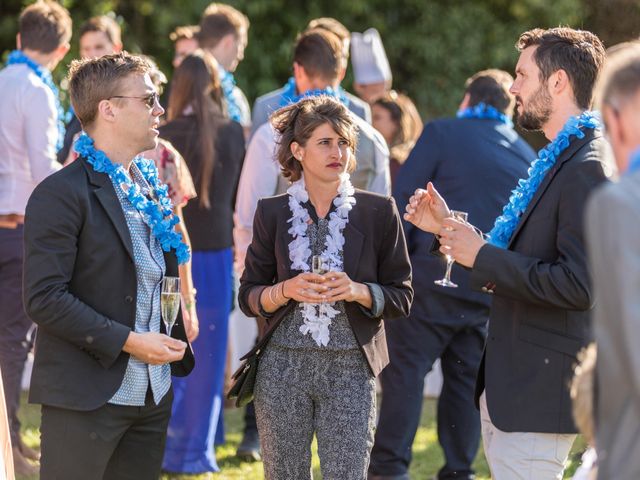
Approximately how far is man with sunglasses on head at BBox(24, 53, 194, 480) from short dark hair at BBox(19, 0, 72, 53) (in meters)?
2.46

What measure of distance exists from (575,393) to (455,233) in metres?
1.30

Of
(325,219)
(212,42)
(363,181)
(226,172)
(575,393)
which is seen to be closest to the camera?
(575,393)

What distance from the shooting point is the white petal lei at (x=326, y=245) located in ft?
13.0

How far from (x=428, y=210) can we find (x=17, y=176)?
2821mm

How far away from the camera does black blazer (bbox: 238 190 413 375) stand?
402cm

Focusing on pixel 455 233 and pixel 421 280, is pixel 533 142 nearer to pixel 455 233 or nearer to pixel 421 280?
pixel 421 280

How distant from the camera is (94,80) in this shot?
3770 millimetres

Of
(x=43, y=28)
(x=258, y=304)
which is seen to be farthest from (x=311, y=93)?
(x=258, y=304)

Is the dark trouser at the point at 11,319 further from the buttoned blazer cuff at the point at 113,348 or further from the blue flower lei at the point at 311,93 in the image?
the buttoned blazer cuff at the point at 113,348

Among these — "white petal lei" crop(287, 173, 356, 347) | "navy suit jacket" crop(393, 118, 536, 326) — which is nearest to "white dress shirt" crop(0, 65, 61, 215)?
"navy suit jacket" crop(393, 118, 536, 326)

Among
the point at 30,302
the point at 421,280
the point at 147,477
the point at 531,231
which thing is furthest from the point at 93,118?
the point at 421,280

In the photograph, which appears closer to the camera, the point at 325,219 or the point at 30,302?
the point at 30,302

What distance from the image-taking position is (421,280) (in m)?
5.74

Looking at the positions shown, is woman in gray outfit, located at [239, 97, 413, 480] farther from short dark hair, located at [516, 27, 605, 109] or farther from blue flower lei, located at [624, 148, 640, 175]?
blue flower lei, located at [624, 148, 640, 175]
